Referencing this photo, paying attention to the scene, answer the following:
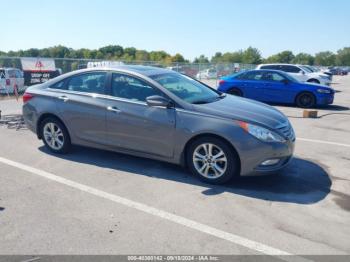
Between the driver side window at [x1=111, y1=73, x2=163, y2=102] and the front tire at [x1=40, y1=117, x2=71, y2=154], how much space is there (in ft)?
4.13

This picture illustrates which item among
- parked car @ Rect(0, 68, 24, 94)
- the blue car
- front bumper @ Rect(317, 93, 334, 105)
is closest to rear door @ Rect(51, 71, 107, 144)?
the blue car

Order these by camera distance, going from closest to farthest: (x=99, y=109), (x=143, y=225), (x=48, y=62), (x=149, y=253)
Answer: (x=149, y=253) < (x=143, y=225) < (x=99, y=109) < (x=48, y=62)

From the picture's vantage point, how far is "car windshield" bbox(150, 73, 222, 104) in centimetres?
533

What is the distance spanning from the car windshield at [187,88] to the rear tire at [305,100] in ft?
26.5

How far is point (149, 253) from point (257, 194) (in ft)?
6.31

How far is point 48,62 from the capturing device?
63.0 ft

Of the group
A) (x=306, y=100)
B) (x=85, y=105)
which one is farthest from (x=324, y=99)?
(x=85, y=105)

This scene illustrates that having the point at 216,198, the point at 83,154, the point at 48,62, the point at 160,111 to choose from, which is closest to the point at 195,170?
the point at 216,198

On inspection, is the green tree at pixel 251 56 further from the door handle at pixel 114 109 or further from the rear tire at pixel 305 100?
the door handle at pixel 114 109

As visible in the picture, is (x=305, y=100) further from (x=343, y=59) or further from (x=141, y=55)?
(x=343, y=59)

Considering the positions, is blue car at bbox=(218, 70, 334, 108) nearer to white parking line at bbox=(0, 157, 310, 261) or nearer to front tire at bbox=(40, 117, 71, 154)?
front tire at bbox=(40, 117, 71, 154)

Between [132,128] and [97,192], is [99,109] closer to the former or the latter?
[132,128]

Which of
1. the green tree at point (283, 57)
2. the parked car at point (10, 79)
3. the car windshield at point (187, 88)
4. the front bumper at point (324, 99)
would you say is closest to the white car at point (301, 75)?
the front bumper at point (324, 99)

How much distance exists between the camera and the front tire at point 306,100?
13000 millimetres
